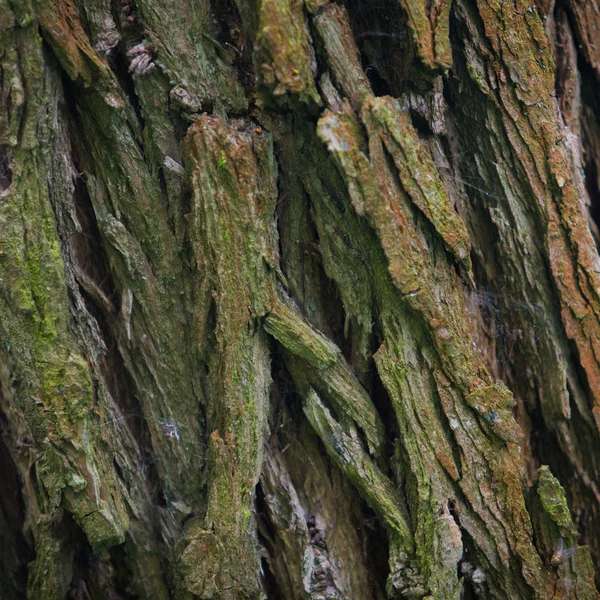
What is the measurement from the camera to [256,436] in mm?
2225

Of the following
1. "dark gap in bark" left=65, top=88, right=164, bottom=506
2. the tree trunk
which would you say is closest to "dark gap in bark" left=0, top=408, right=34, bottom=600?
the tree trunk

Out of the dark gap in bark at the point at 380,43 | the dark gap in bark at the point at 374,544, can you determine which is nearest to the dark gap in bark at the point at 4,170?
the dark gap in bark at the point at 380,43

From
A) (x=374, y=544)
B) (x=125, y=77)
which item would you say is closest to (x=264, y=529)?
(x=374, y=544)

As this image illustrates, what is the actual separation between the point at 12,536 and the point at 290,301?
1668 mm

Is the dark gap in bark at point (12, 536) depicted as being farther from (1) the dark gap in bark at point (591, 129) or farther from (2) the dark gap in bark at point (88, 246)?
(1) the dark gap in bark at point (591, 129)

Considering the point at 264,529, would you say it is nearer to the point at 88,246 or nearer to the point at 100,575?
the point at 100,575

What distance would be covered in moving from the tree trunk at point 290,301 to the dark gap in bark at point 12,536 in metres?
0.17

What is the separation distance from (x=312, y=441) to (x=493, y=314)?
0.95 metres

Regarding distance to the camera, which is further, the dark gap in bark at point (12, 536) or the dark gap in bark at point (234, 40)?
the dark gap in bark at point (12, 536)

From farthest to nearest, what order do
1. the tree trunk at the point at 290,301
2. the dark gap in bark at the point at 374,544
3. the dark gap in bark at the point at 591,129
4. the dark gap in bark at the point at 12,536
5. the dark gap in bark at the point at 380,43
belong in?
1. the dark gap in bark at the point at 591,129
2. the dark gap in bark at the point at 12,536
3. the dark gap in bark at the point at 374,544
4. the dark gap in bark at the point at 380,43
5. the tree trunk at the point at 290,301

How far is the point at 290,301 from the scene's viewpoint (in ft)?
7.47

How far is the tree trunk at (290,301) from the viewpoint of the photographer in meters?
2.14

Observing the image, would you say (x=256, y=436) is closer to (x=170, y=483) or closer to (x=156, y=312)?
(x=170, y=483)

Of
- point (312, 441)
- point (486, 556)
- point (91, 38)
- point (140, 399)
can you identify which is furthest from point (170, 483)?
point (91, 38)
